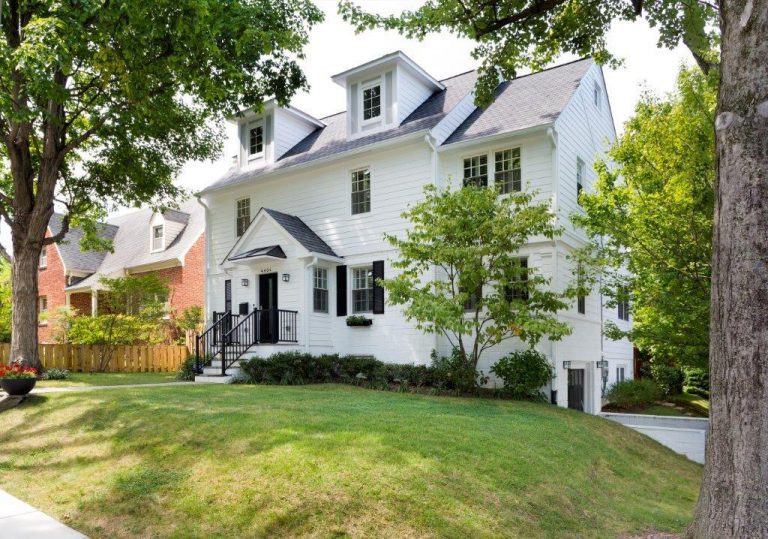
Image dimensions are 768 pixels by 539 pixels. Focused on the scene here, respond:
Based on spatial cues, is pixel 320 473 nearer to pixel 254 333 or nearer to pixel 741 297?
pixel 741 297

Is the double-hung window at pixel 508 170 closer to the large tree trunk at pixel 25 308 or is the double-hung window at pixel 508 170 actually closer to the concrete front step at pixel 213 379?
the concrete front step at pixel 213 379

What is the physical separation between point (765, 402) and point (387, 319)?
1156cm

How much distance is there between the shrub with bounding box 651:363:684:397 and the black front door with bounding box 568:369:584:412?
648cm

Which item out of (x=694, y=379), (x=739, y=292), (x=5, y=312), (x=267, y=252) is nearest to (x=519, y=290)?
(x=267, y=252)

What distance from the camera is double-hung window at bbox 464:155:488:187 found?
14.6 metres

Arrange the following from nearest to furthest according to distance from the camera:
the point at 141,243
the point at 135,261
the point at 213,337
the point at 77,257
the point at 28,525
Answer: the point at 28,525 < the point at 213,337 < the point at 135,261 < the point at 141,243 < the point at 77,257

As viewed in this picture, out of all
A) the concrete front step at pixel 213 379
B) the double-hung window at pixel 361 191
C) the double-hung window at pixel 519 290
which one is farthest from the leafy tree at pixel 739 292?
the double-hung window at pixel 361 191

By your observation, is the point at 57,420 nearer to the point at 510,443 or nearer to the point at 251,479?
the point at 251,479

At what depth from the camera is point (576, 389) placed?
50.8ft

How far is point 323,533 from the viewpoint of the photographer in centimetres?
465

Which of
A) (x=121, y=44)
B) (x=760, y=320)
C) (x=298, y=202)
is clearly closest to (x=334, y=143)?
(x=298, y=202)

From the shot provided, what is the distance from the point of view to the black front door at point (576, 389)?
1504 cm

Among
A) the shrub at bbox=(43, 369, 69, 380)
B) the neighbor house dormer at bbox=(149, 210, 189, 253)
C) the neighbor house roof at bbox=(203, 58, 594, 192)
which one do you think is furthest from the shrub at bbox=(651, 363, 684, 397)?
the neighbor house dormer at bbox=(149, 210, 189, 253)

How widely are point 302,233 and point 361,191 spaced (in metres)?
2.05
